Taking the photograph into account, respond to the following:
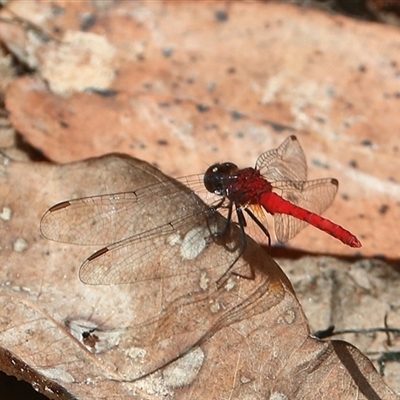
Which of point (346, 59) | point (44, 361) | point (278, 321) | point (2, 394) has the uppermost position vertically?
point (346, 59)

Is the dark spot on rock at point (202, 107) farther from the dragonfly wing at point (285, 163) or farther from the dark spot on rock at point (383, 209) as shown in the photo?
the dark spot on rock at point (383, 209)

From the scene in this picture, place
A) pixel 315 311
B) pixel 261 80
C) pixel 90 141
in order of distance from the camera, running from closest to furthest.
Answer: pixel 315 311
pixel 90 141
pixel 261 80

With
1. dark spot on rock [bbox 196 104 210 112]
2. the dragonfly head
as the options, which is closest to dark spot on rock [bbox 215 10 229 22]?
dark spot on rock [bbox 196 104 210 112]

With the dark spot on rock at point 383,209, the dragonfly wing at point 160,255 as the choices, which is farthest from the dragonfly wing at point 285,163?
the dragonfly wing at point 160,255

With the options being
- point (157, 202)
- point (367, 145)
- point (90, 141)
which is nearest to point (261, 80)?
point (367, 145)

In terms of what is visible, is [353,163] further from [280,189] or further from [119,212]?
[119,212]

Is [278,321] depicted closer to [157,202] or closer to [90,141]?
[157,202]
